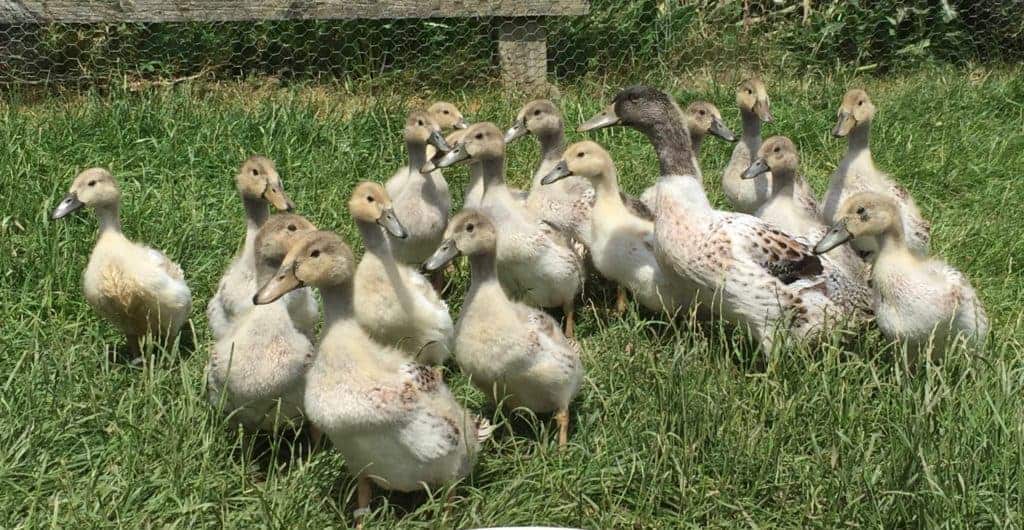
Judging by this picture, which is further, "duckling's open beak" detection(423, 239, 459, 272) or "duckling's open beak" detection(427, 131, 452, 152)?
"duckling's open beak" detection(427, 131, 452, 152)

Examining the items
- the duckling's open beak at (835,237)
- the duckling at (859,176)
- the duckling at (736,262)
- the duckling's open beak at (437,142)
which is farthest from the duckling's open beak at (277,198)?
the duckling at (859,176)

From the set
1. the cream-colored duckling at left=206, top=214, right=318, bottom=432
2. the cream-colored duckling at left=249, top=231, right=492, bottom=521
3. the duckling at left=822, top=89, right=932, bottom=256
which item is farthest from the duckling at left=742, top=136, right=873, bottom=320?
Answer: the cream-colored duckling at left=206, top=214, right=318, bottom=432

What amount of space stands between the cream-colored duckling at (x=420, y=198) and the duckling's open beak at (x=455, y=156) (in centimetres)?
8

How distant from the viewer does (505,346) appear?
4285 millimetres

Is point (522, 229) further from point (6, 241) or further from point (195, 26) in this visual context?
point (195, 26)

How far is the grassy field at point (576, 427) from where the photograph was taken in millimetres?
3715

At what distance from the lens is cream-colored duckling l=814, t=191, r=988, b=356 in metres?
4.48

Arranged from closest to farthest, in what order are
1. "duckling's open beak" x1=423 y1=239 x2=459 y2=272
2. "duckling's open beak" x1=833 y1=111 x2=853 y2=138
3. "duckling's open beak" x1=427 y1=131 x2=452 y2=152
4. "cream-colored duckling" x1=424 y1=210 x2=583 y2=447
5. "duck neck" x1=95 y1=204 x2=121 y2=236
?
"cream-colored duckling" x1=424 y1=210 x2=583 y2=447, "duckling's open beak" x1=423 y1=239 x2=459 y2=272, "duck neck" x1=95 y1=204 x2=121 y2=236, "duckling's open beak" x1=427 y1=131 x2=452 y2=152, "duckling's open beak" x1=833 y1=111 x2=853 y2=138

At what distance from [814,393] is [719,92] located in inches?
175

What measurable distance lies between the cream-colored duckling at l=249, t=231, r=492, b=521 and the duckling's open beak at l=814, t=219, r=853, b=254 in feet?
5.77

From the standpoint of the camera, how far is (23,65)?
8086mm

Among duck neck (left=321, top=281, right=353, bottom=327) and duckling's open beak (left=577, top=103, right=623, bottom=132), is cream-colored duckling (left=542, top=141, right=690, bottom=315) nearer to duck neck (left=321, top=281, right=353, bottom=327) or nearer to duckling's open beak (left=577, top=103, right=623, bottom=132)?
duckling's open beak (left=577, top=103, right=623, bottom=132)

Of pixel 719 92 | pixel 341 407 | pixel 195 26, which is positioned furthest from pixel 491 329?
pixel 195 26

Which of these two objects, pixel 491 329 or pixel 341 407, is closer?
pixel 341 407
